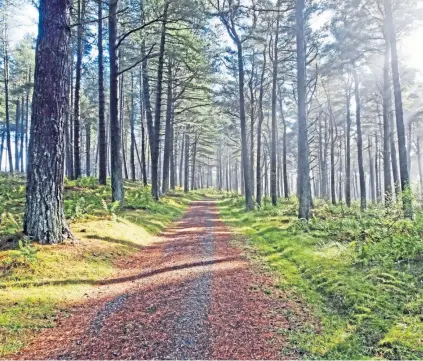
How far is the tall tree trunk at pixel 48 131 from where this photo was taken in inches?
300

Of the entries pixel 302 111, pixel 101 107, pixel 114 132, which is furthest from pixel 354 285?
pixel 101 107

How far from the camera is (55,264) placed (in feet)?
22.6

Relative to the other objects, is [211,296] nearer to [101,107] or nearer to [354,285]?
[354,285]

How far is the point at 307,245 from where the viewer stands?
960 cm

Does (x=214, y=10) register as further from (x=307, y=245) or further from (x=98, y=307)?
(x=98, y=307)

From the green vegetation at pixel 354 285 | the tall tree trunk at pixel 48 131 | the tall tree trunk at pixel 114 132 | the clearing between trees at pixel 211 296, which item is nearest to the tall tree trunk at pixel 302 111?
the green vegetation at pixel 354 285

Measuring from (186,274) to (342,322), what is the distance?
333 cm

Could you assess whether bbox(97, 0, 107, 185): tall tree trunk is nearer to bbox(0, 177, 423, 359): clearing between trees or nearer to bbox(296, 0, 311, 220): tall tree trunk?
bbox(0, 177, 423, 359): clearing between trees

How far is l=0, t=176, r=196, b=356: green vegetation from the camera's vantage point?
4.98 m

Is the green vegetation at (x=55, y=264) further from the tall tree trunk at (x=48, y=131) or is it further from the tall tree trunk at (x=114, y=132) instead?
the tall tree trunk at (x=114, y=132)

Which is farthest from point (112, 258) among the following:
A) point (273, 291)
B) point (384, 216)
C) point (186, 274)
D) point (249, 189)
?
point (249, 189)

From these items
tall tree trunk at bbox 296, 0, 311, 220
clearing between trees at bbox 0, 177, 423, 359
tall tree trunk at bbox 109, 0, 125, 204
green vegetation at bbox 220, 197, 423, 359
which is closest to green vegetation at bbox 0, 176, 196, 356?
clearing between trees at bbox 0, 177, 423, 359

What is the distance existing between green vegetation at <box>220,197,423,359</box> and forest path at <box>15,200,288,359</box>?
490mm

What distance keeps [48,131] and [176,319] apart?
5304mm
